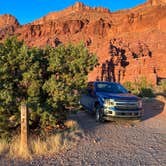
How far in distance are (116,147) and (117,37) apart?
84109mm

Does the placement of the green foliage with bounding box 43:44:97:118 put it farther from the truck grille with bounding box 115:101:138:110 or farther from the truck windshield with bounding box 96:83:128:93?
the truck windshield with bounding box 96:83:128:93

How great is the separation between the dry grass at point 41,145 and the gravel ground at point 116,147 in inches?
10.1

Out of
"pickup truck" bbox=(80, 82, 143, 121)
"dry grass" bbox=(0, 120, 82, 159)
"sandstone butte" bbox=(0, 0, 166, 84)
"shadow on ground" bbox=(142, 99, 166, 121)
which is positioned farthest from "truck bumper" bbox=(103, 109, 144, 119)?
A: "sandstone butte" bbox=(0, 0, 166, 84)

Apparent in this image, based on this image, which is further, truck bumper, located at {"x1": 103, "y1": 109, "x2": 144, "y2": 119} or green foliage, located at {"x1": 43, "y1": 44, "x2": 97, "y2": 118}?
truck bumper, located at {"x1": 103, "y1": 109, "x2": 144, "y2": 119}

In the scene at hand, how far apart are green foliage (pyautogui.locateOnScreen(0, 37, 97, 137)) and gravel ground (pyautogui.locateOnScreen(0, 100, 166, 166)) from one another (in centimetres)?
140

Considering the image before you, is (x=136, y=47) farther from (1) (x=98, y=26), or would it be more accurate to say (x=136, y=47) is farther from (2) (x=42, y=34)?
(2) (x=42, y=34)

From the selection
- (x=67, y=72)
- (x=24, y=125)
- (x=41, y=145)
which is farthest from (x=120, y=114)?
(x=24, y=125)

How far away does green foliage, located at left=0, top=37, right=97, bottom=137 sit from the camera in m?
8.46

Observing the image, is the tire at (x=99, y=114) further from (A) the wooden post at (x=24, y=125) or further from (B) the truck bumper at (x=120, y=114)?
(A) the wooden post at (x=24, y=125)

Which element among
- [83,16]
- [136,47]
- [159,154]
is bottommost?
[159,154]

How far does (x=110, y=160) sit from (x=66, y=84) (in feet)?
9.96

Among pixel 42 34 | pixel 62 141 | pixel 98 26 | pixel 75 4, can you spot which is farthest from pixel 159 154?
pixel 75 4

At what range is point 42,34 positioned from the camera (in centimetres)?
11944

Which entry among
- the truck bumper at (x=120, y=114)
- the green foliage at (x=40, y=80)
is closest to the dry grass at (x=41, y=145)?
the green foliage at (x=40, y=80)
